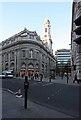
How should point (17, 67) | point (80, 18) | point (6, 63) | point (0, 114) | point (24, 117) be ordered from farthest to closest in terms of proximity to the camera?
point (6, 63) → point (17, 67) → point (0, 114) → point (24, 117) → point (80, 18)

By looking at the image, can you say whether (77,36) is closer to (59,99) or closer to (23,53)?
(59,99)

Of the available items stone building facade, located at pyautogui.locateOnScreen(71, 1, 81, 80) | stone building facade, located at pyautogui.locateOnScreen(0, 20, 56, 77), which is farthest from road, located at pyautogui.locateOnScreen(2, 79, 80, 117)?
stone building facade, located at pyautogui.locateOnScreen(0, 20, 56, 77)

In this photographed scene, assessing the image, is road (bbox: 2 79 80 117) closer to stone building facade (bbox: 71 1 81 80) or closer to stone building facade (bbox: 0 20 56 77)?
stone building facade (bbox: 71 1 81 80)

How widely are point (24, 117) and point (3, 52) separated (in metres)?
152

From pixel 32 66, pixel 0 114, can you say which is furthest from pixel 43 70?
pixel 0 114

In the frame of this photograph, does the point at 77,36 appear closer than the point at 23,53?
Yes

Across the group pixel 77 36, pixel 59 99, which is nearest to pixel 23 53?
pixel 59 99

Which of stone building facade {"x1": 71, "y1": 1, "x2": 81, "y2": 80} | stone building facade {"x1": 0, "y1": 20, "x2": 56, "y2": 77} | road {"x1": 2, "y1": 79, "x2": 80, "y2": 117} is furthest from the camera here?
stone building facade {"x1": 0, "y1": 20, "x2": 56, "y2": 77}

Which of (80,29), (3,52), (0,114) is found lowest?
(0,114)

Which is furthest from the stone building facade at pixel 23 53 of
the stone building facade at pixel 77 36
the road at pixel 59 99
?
the road at pixel 59 99

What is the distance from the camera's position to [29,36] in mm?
153000

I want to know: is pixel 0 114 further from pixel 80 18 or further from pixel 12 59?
pixel 12 59

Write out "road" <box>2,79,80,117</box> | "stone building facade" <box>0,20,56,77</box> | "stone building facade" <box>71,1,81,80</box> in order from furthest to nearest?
"stone building facade" <box>0,20,56,77</box> < "road" <box>2,79,80,117</box> < "stone building facade" <box>71,1,81,80</box>

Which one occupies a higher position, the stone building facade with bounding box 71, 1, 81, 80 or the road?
the stone building facade with bounding box 71, 1, 81, 80
